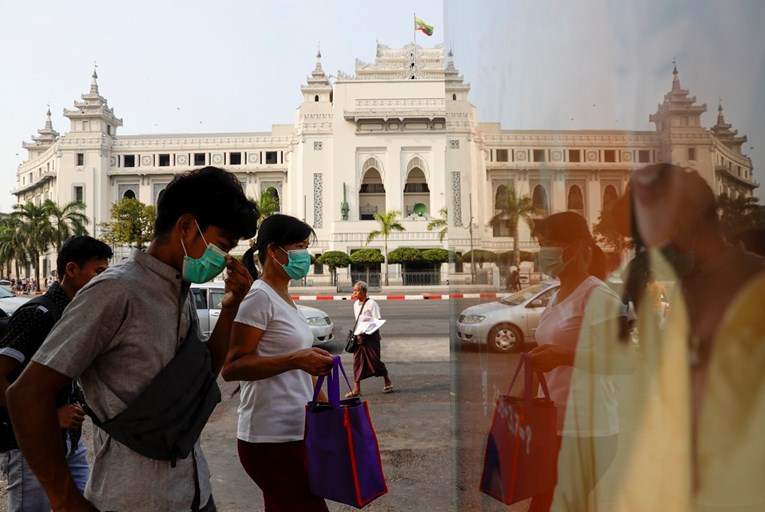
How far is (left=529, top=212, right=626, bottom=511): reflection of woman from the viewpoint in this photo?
0.65 m

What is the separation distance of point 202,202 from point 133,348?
1.40 ft

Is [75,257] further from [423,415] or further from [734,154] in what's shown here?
[423,415]

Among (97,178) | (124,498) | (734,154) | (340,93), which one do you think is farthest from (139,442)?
(97,178)

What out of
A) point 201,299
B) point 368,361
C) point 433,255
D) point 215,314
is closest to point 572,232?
point 368,361

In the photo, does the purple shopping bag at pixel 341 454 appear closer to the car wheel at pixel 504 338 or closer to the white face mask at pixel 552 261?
the car wheel at pixel 504 338

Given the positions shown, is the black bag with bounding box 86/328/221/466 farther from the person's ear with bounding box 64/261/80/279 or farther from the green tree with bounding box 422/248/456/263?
the green tree with bounding box 422/248/456/263

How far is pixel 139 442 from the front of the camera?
4.38 ft

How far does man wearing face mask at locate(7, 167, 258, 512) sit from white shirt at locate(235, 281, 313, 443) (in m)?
0.46

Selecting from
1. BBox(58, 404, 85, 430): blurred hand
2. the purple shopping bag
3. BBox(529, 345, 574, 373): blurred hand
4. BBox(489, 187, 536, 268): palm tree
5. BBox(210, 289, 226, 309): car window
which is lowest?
the purple shopping bag

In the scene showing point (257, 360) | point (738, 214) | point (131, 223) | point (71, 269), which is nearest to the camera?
point (738, 214)

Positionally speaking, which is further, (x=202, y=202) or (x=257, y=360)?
(x=257, y=360)

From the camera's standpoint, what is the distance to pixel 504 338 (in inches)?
39.7

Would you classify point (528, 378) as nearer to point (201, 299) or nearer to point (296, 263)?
point (296, 263)

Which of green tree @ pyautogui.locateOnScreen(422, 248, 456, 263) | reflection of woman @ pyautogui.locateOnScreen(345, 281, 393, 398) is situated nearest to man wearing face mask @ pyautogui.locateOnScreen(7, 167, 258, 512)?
reflection of woman @ pyautogui.locateOnScreen(345, 281, 393, 398)
